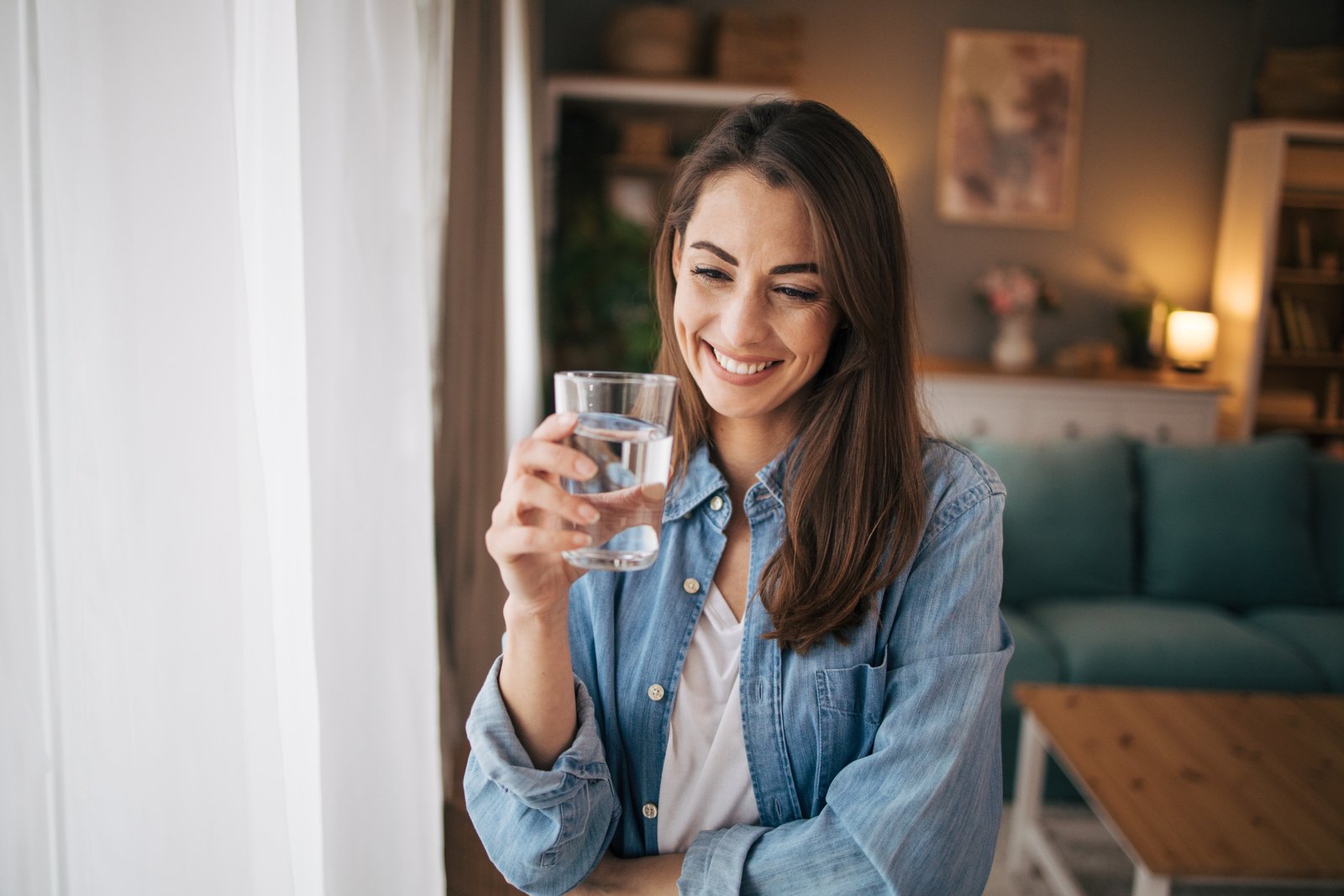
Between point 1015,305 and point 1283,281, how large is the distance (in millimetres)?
1435

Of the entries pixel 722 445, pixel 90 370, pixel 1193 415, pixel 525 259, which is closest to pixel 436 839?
pixel 722 445

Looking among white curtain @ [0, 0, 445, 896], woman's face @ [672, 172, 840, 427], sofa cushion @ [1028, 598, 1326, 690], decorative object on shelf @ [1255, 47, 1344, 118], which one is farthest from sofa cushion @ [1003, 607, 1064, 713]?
decorative object on shelf @ [1255, 47, 1344, 118]

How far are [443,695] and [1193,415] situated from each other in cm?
404

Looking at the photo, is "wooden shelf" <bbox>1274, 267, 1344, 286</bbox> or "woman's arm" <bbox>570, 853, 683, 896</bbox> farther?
"wooden shelf" <bbox>1274, 267, 1344, 286</bbox>

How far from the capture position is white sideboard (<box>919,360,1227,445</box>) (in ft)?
14.8

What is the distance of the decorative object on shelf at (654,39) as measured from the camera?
4.28 m

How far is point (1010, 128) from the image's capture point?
16.3ft

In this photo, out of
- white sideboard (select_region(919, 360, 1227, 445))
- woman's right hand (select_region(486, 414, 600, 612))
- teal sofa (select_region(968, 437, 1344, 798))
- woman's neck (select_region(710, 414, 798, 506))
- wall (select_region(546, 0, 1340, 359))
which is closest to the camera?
woman's right hand (select_region(486, 414, 600, 612))

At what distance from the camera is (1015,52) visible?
16.0 feet

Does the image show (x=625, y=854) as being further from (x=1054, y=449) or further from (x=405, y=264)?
(x=1054, y=449)

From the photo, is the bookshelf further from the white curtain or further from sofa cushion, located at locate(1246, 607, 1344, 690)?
the white curtain

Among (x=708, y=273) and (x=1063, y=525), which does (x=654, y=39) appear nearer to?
(x=1063, y=525)

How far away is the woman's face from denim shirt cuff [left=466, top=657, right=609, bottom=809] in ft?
1.13

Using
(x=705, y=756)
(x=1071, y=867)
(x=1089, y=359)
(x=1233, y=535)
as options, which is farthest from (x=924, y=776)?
(x=1089, y=359)
